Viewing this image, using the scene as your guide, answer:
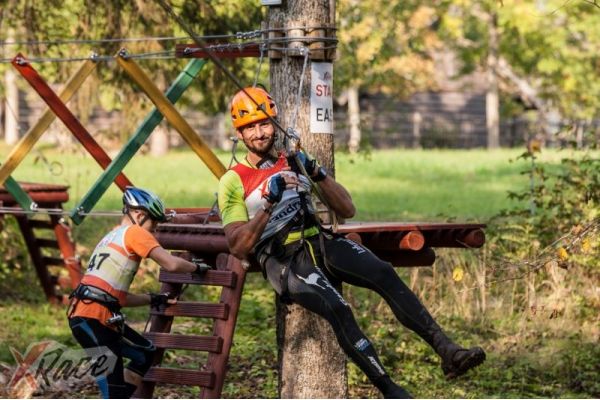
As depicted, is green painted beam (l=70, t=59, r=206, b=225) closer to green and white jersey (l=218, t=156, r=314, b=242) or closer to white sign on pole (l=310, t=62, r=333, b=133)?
white sign on pole (l=310, t=62, r=333, b=133)

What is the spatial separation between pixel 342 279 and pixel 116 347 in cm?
148

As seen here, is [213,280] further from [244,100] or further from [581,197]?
[581,197]

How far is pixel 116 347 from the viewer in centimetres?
883

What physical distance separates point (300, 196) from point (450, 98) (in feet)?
156

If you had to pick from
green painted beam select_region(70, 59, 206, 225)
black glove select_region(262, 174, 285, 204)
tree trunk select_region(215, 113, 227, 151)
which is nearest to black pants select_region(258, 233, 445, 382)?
black glove select_region(262, 174, 285, 204)

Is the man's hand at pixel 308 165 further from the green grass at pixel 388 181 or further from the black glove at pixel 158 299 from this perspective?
the green grass at pixel 388 181

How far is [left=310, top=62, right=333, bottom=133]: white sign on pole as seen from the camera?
902 centimetres

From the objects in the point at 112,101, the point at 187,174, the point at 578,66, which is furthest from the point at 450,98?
the point at 112,101

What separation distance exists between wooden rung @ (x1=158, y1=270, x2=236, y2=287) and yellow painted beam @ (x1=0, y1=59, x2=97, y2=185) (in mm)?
2218

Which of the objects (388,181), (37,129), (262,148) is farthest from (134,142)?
(388,181)

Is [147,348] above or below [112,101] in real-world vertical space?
below

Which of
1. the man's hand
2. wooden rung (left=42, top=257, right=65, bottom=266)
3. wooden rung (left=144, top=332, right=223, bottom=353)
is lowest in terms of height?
wooden rung (left=42, top=257, right=65, bottom=266)

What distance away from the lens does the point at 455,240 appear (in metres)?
9.32

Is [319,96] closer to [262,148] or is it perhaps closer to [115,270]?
[262,148]
